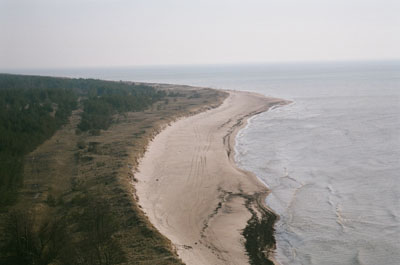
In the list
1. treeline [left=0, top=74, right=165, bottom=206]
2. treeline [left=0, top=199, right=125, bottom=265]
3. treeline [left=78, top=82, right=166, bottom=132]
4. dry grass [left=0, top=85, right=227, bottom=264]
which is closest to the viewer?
treeline [left=0, top=199, right=125, bottom=265]

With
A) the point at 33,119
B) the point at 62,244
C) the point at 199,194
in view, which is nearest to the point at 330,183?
the point at 199,194

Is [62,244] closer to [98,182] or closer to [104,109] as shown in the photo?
[98,182]

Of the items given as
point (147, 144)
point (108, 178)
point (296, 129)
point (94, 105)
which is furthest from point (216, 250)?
point (94, 105)

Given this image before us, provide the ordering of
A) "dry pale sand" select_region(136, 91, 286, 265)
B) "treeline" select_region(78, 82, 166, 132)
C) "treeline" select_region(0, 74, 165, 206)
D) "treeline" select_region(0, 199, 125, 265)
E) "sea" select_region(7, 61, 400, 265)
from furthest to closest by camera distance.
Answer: "treeline" select_region(78, 82, 166, 132) < "treeline" select_region(0, 74, 165, 206) < "sea" select_region(7, 61, 400, 265) < "dry pale sand" select_region(136, 91, 286, 265) < "treeline" select_region(0, 199, 125, 265)

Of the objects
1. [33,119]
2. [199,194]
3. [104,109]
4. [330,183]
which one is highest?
[104,109]

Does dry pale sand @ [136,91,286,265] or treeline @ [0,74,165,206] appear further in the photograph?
treeline @ [0,74,165,206]

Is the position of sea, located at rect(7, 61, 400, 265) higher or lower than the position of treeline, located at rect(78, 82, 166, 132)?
lower

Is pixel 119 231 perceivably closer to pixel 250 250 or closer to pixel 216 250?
pixel 216 250

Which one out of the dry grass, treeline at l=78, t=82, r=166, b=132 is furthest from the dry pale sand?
treeline at l=78, t=82, r=166, b=132

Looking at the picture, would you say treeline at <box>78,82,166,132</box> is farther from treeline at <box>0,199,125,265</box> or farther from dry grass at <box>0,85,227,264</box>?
treeline at <box>0,199,125,265</box>
